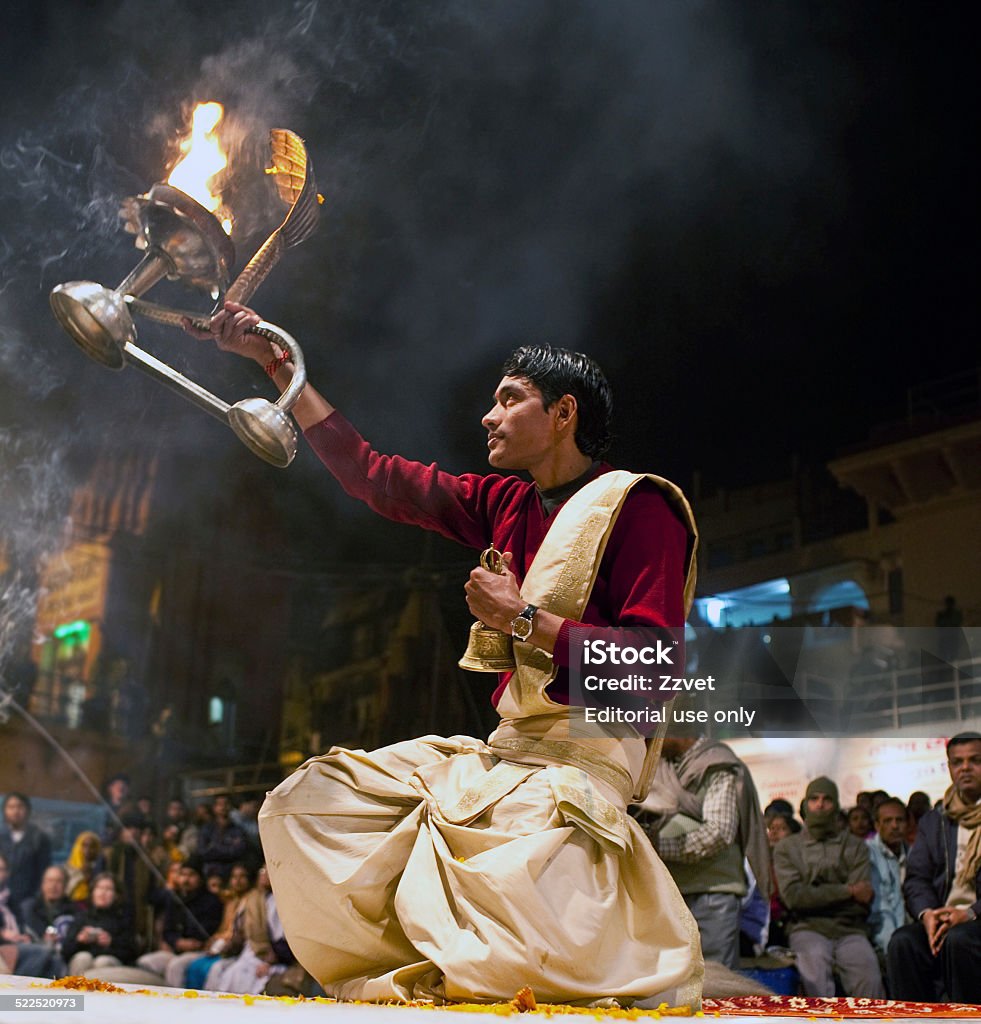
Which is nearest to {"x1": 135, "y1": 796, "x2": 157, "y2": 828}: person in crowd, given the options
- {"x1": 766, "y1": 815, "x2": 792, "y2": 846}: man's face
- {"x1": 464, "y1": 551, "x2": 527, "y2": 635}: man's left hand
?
{"x1": 766, "y1": 815, "x2": 792, "y2": 846}: man's face

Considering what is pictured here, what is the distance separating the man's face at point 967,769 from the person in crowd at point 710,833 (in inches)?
29.7

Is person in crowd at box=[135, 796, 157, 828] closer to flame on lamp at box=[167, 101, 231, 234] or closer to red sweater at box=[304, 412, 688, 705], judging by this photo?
flame on lamp at box=[167, 101, 231, 234]

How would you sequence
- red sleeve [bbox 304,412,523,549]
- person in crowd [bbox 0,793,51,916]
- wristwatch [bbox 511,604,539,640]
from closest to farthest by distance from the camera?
1. wristwatch [bbox 511,604,539,640]
2. red sleeve [bbox 304,412,523,549]
3. person in crowd [bbox 0,793,51,916]

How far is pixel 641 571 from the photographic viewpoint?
2.57 m

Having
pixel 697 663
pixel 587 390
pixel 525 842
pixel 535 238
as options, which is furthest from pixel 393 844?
pixel 535 238

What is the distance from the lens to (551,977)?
2154 millimetres

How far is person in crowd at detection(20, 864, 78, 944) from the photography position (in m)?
6.37

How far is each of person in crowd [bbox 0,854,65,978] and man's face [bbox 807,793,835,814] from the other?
12.2 feet

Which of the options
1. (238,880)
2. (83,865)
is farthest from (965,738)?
(83,865)

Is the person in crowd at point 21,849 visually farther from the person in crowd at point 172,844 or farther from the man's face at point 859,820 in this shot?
the man's face at point 859,820

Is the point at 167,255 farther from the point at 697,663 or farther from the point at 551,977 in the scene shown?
the point at 697,663

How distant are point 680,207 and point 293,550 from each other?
2977 millimetres

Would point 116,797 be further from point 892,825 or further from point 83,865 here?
point 892,825

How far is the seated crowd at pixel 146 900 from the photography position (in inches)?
239
